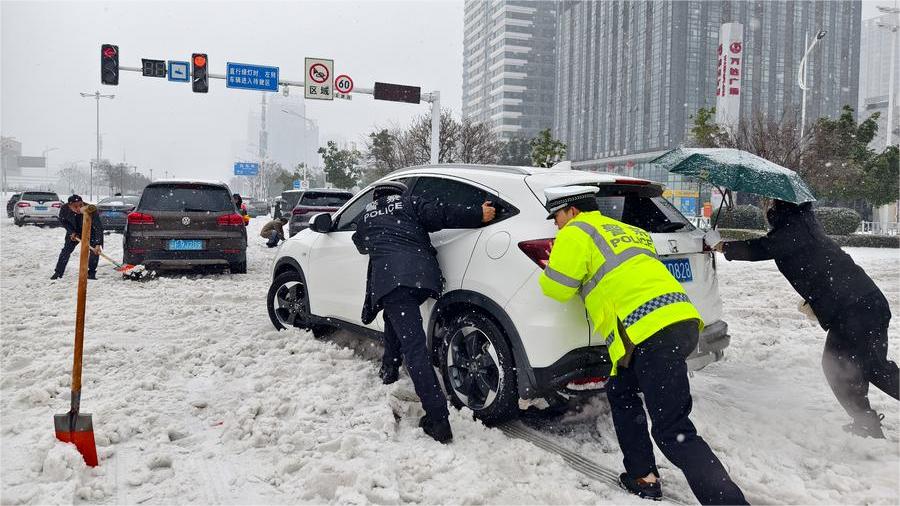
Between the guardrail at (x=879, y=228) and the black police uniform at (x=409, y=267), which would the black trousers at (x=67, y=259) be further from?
the guardrail at (x=879, y=228)

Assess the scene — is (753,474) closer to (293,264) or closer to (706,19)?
(293,264)

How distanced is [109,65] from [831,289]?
827 inches

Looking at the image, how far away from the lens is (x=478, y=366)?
411 cm

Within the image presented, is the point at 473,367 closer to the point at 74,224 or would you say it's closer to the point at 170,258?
the point at 170,258

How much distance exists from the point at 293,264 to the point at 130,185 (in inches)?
4230

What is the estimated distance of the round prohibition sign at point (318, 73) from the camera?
70.2 ft

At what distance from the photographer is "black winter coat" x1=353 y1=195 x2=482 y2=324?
13.2 feet

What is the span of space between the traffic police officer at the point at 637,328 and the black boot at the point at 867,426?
72.3 inches

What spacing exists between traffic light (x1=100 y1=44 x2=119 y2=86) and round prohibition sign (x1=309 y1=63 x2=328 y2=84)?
588 centimetres

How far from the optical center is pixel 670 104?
310ft

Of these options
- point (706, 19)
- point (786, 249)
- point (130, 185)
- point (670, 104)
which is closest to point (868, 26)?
point (706, 19)

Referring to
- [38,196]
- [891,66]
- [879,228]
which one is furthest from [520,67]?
[38,196]

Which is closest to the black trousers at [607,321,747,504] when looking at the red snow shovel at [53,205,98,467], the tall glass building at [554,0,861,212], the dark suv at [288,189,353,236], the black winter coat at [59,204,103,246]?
the red snow shovel at [53,205,98,467]

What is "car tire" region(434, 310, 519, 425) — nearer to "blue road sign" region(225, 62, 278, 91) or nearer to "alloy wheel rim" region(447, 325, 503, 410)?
"alloy wheel rim" region(447, 325, 503, 410)
